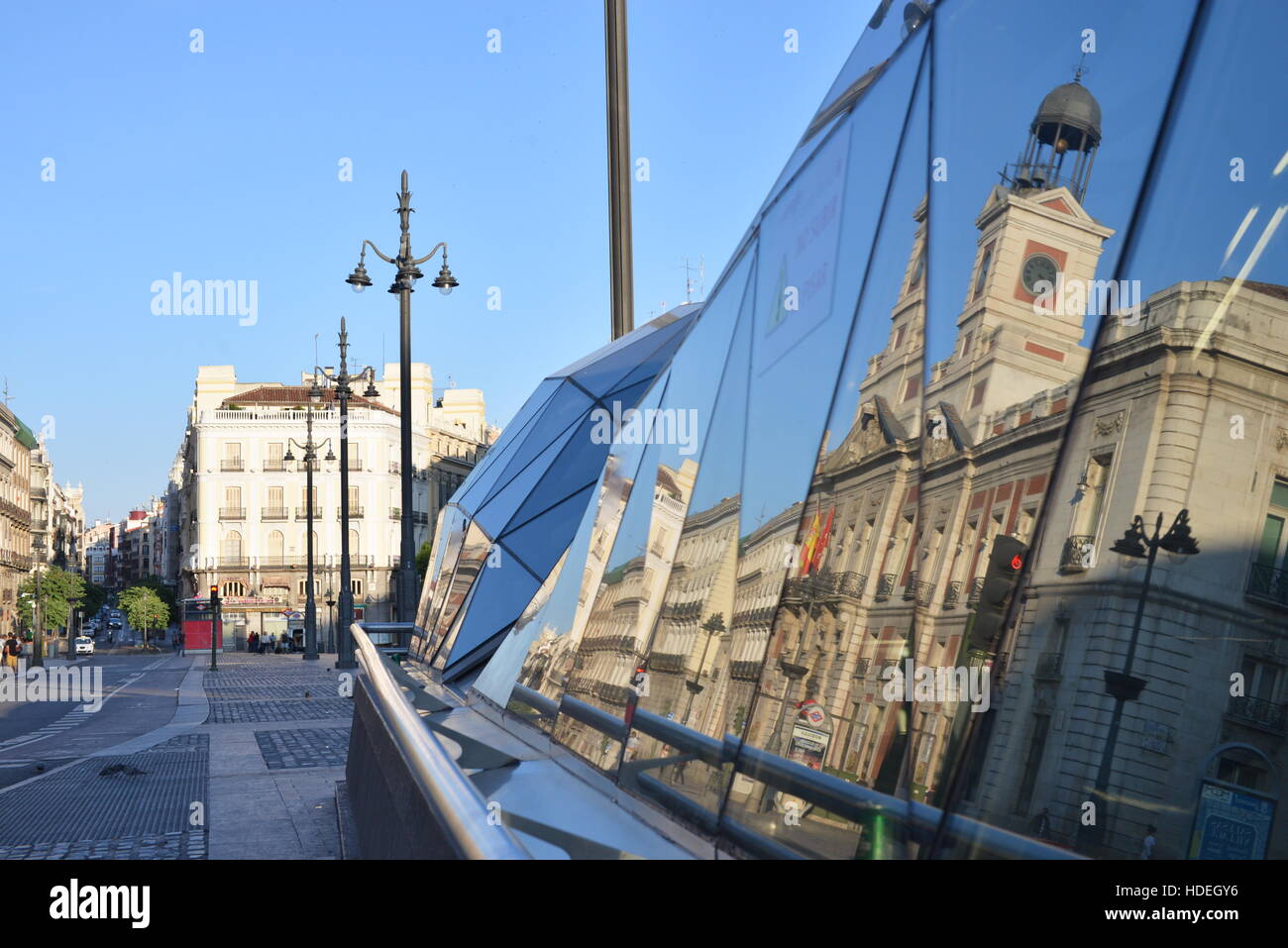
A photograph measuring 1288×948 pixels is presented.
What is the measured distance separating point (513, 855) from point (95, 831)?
7.78m

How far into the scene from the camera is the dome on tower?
237cm

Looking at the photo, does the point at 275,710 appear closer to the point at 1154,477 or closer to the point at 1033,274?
the point at 1033,274

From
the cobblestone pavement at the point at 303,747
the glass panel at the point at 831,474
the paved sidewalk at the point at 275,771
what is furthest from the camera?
the cobblestone pavement at the point at 303,747

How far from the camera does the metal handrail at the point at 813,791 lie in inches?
79.1

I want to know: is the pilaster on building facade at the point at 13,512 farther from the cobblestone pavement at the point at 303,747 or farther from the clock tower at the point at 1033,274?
the clock tower at the point at 1033,274

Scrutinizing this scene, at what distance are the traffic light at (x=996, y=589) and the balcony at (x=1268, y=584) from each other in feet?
1.38

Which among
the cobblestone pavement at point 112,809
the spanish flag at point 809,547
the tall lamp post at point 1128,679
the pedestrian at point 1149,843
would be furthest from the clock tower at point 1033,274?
the cobblestone pavement at point 112,809

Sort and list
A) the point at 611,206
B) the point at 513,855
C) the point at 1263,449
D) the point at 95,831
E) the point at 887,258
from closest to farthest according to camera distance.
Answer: the point at 1263,449, the point at 513,855, the point at 887,258, the point at 95,831, the point at 611,206

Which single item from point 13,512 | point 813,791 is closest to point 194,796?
point 813,791

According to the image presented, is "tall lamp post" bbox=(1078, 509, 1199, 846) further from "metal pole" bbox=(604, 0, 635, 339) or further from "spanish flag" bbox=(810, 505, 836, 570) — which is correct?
"metal pole" bbox=(604, 0, 635, 339)

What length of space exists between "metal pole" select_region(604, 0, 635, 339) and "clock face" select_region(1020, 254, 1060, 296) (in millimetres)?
9441

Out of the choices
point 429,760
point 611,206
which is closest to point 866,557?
point 429,760

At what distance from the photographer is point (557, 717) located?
16.4ft
